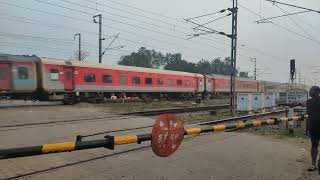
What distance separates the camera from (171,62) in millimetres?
113750

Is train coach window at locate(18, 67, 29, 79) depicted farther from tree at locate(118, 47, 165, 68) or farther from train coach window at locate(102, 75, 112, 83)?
Result: tree at locate(118, 47, 165, 68)

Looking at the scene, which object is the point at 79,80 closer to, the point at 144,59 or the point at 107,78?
the point at 107,78

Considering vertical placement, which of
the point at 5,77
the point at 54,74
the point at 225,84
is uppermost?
the point at 54,74

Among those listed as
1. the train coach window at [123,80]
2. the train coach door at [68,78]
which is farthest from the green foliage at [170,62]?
the train coach door at [68,78]

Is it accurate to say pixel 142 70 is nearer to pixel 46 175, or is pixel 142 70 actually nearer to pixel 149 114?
pixel 149 114

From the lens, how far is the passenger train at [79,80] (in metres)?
24.1

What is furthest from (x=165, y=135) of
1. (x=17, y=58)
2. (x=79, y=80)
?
(x=79, y=80)

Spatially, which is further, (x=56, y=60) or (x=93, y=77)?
(x=93, y=77)

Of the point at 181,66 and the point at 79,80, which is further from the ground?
the point at 181,66

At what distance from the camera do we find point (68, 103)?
89.7 feet

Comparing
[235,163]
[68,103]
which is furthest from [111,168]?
[68,103]

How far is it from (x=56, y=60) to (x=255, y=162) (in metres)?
20.6

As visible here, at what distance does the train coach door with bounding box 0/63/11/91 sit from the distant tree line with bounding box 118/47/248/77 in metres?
76.8

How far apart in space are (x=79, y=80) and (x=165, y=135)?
23.5m
